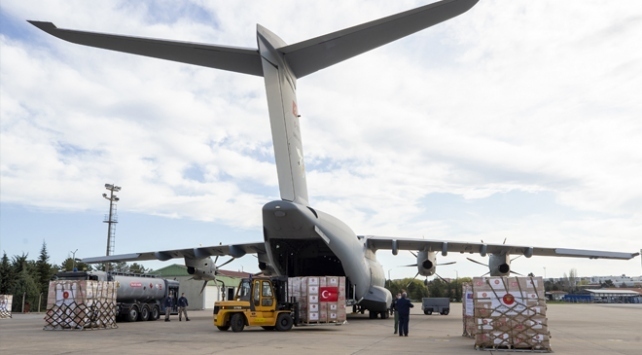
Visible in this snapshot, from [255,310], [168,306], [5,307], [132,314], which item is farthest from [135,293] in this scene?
[255,310]

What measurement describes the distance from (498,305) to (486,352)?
44.7 inches

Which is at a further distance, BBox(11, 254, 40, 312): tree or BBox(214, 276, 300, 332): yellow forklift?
BBox(11, 254, 40, 312): tree

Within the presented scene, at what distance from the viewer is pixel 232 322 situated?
15828 millimetres

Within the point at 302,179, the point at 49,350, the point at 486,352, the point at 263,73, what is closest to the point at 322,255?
the point at 302,179

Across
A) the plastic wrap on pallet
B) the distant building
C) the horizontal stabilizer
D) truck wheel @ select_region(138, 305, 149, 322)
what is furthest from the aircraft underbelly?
the distant building

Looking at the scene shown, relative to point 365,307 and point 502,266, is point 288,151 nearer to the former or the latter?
point 365,307

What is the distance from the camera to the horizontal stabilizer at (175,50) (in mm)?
11516

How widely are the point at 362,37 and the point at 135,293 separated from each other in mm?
16909

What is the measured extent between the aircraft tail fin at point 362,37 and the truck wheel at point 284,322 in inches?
268

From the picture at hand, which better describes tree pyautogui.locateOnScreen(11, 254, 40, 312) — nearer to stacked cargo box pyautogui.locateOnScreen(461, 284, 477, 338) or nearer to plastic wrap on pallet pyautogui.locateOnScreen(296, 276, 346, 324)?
plastic wrap on pallet pyautogui.locateOnScreen(296, 276, 346, 324)

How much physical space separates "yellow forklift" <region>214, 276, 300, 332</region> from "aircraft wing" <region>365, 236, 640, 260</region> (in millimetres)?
8879

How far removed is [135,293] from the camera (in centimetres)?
2462

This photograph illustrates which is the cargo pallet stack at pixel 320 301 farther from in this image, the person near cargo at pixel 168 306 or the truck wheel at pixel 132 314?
the truck wheel at pixel 132 314

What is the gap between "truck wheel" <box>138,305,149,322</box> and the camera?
2473 centimetres
